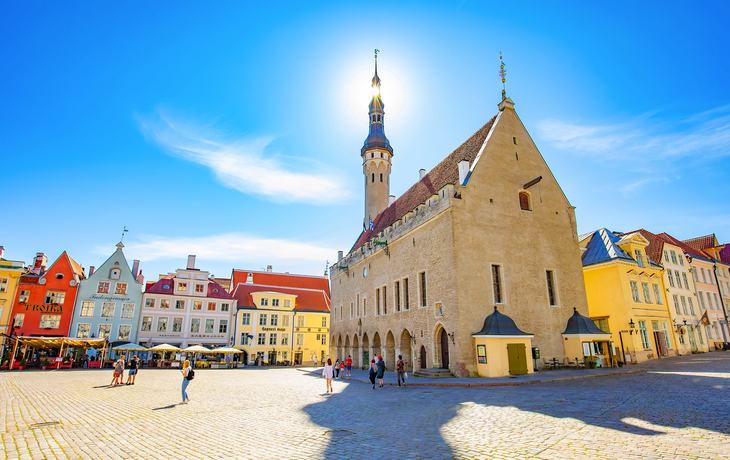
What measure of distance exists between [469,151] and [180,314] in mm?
34764

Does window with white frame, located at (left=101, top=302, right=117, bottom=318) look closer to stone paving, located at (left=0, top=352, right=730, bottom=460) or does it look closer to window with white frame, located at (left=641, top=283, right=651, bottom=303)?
stone paving, located at (left=0, top=352, right=730, bottom=460)

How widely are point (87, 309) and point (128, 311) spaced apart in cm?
352

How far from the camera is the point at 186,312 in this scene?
4362 centimetres

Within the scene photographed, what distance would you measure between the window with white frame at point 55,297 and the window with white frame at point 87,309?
175 centimetres

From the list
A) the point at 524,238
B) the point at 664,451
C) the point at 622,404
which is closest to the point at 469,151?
the point at 524,238

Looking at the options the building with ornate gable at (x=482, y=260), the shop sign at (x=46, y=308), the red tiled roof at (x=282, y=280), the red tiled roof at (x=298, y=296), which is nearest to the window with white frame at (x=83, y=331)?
the shop sign at (x=46, y=308)

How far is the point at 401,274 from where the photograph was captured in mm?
27766

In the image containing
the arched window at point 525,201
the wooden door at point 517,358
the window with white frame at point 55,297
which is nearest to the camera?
the wooden door at point 517,358

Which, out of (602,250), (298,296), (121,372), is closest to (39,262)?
(298,296)

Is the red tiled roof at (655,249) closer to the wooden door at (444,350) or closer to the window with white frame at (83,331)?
the wooden door at (444,350)

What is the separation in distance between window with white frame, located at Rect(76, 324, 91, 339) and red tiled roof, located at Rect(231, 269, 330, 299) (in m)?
15.2

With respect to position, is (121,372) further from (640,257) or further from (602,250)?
(640,257)

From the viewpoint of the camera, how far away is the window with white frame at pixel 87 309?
39.1 meters

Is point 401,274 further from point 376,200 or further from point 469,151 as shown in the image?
point 376,200
